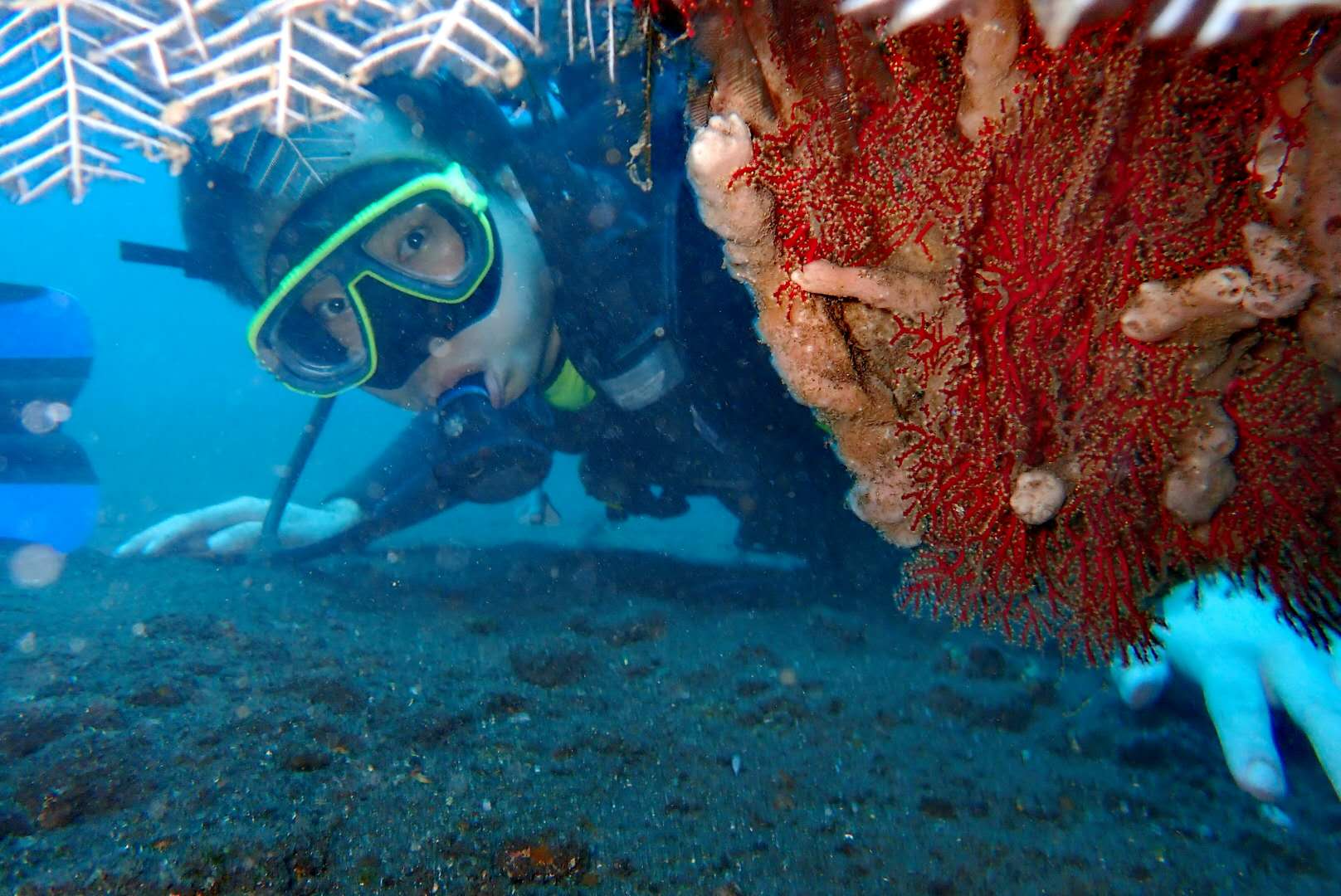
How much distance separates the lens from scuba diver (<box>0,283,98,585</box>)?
7117 mm

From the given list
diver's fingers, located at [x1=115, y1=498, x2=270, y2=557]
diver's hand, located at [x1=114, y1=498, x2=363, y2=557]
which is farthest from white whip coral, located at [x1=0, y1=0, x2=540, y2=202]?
diver's fingers, located at [x1=115, y1=498, x2=270, y2=557]

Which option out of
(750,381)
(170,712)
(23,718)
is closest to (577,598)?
(750,381)

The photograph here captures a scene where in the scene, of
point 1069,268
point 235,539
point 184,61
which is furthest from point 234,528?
point 1069,268

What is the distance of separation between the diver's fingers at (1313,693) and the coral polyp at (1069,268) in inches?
46.4

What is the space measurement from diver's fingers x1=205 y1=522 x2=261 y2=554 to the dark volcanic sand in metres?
1.49

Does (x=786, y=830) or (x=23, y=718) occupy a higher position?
(x=23, y=718)

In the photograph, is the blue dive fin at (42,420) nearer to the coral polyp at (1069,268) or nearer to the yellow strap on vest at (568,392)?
the yellow strap on vest at (568,392)

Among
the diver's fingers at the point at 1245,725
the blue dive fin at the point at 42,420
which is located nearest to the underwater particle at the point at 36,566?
the blue dive fin at the point at 42,420

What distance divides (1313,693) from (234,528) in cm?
801

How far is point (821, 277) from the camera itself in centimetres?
158

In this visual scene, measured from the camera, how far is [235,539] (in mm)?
6145

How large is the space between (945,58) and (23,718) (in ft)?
11.8

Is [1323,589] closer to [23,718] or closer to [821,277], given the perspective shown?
[821,277]

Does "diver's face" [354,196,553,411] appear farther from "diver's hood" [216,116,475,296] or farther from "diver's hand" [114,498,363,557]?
"diver's hand" [114,498,363,557]
